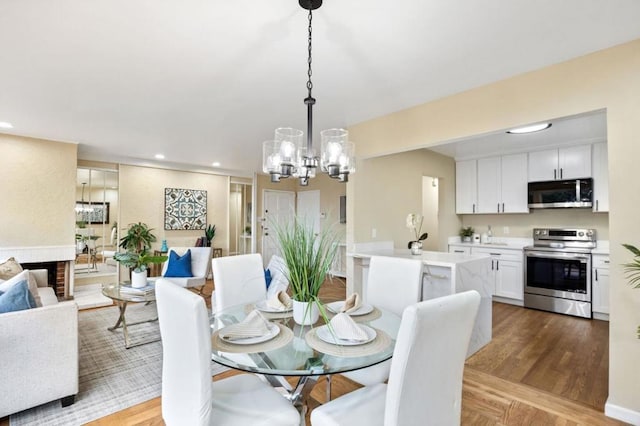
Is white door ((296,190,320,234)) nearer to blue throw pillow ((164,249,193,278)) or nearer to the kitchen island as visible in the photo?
blue throw pillow ((164,249,193,278))

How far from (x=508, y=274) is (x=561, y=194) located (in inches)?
51.7

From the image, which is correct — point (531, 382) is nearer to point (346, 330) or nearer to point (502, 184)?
point (346, 330)

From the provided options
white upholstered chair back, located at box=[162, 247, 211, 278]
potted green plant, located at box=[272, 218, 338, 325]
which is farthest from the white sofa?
white upholstered chair back, located at box=[162, 247, 211, 278]

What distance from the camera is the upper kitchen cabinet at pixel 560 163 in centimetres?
417

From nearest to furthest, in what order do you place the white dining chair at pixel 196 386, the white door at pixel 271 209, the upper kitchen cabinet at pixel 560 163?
the white dining chair at pixel 196 386
the upper kitchen cabinet at pixel 560 163
the white door at pixel 271 209

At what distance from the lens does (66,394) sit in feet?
6.70

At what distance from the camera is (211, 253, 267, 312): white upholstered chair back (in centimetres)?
226

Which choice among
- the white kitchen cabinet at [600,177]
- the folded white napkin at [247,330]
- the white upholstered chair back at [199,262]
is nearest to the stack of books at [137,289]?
the white upholstered chair back at [199,262]

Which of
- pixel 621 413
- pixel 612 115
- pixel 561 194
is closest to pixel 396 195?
pixel 561 194

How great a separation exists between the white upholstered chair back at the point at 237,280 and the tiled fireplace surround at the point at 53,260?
3.49m

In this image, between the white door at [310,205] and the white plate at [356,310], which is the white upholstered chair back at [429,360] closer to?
the white plate at [356,310]

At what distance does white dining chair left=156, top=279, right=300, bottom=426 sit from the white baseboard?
2.11m

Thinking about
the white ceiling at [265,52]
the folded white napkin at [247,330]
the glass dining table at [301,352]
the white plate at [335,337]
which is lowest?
the glass dining table at [301,352]

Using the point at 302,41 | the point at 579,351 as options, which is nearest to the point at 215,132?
the point at 302,41
